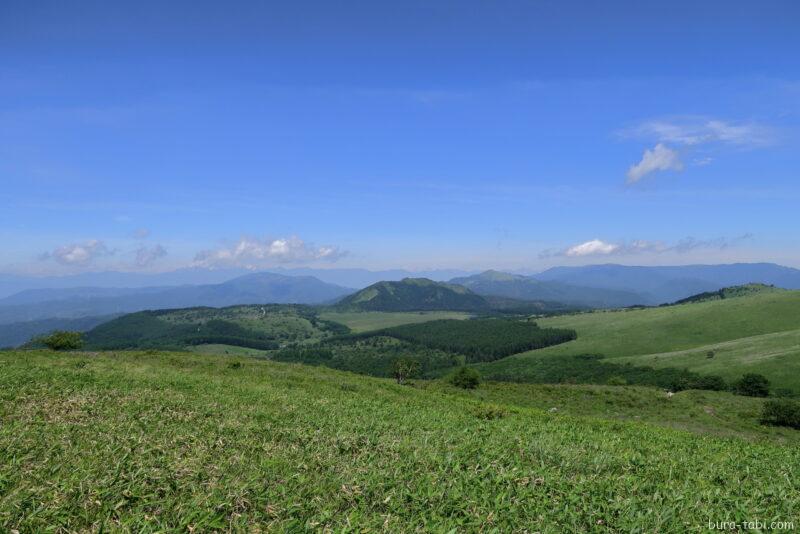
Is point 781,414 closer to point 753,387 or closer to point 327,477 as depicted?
point 753,387

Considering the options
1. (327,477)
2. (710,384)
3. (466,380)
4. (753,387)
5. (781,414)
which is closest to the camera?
(327,477)

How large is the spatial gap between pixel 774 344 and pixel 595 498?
171 m

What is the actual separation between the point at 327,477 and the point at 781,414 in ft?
195

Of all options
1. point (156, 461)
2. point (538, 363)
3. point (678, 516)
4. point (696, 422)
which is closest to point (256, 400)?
point (156, 461)

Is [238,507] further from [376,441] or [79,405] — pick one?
[79,405]

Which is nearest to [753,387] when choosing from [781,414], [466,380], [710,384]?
[710,384]

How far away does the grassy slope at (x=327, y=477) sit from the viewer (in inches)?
258

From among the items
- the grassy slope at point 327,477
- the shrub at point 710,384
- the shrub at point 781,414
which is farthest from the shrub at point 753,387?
the grassy slope at point 327,477

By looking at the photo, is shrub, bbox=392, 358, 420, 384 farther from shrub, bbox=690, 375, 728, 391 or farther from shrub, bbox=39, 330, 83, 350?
shrub, bbox=690, 375, 728, 391

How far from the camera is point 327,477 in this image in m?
8.30

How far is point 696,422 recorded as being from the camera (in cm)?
4347

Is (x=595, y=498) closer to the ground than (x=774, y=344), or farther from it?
farther from it

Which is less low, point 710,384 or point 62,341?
point 62,341

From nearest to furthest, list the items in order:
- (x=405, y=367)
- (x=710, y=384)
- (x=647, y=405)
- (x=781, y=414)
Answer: (x=781, y=414) < (x=647, y=405) < (x=405, y=367) < (x=710, y=384)
